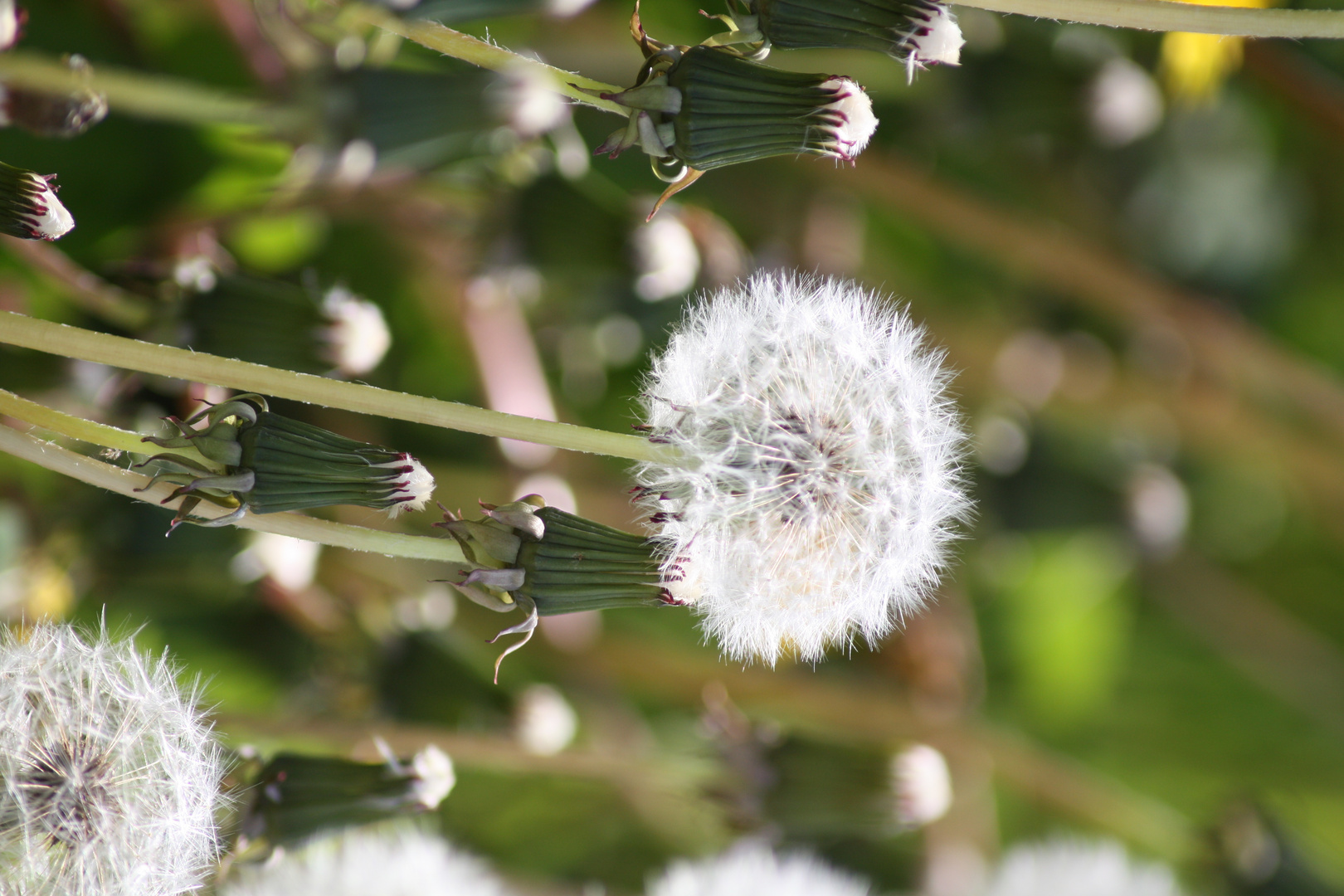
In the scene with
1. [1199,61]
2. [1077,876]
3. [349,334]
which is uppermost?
[1199,61]

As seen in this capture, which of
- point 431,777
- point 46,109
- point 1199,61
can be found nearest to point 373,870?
point 431,777

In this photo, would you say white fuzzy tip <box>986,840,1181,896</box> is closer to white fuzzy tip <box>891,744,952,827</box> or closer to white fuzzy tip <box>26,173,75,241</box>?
white fuzzy tip <box>891,744,952,827</box>

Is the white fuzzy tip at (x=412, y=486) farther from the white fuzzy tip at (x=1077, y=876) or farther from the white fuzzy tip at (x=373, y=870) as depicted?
the white fuzzy tip at (x=1077, y=876)

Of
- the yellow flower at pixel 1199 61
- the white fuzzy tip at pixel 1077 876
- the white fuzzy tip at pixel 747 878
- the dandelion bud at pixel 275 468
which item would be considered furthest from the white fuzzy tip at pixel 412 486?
the yellow flower at pixel 1199 61

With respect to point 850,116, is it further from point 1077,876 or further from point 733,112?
point 1077,876

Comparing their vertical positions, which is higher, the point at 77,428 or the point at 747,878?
the point at 77,428

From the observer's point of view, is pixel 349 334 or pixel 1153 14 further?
pixel 349 334
